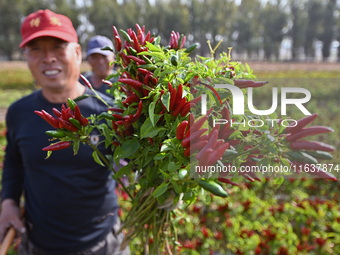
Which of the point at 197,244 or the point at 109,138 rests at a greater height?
the point at 109,138

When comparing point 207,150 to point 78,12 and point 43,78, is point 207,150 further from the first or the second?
point 78,12

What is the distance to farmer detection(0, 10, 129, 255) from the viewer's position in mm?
1551

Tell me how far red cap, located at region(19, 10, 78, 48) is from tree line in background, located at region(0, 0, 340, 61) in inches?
1227

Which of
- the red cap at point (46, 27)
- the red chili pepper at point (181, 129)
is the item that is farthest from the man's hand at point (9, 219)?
the red chili pepper at point (181, 129)

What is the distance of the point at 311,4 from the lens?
45.8 metres

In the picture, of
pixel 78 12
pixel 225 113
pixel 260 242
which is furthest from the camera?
pixel 78 12

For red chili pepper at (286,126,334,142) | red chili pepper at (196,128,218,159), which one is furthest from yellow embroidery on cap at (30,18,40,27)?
red chili pepper at (286,126,334,142)

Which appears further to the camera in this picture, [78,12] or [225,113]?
[78,12]

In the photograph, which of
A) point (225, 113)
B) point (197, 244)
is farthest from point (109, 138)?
point (197, 244)

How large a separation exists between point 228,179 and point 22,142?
120cm

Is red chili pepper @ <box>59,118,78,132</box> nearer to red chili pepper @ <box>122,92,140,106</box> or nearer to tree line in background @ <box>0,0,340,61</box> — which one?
red chili pepper @ <box>122,92,140,106</box>

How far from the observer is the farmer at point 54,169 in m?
1.55

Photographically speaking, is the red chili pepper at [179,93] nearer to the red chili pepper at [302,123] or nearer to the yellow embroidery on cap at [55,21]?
the red chili pepper at [302,123]

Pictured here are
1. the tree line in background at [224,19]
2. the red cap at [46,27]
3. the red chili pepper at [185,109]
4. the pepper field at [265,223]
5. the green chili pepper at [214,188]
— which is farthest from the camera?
the tree line in background at [224,19]
